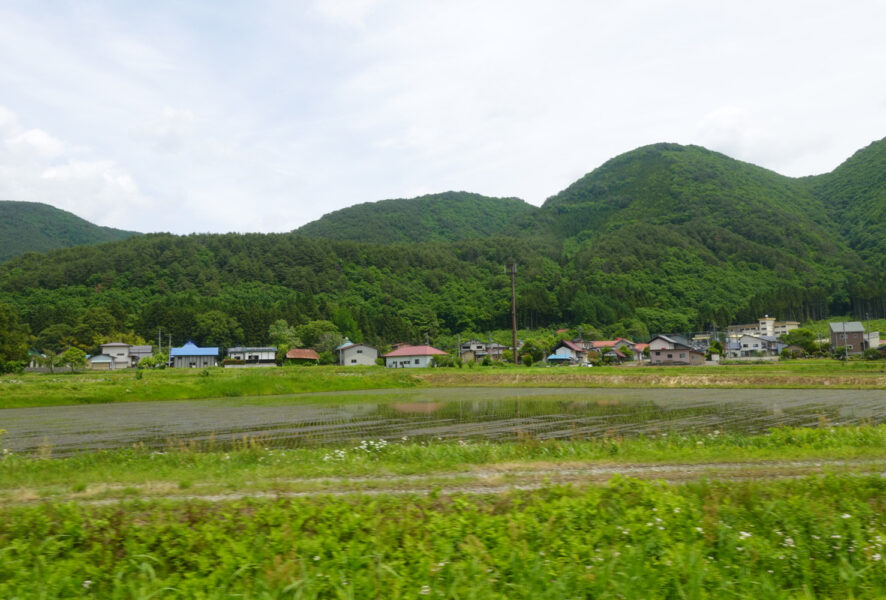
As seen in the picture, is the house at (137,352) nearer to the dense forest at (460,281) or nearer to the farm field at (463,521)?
the dense forest at (460,281)

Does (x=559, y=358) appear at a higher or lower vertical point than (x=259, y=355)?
lower

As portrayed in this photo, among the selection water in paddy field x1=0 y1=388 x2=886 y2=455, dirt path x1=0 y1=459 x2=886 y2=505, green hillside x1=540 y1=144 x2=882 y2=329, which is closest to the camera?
dirt path x1=0 y1=459 x2=886 y2=505

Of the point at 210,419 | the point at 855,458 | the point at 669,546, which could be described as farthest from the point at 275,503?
the point at 210,419

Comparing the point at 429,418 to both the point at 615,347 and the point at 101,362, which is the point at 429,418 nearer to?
the point at 615,347

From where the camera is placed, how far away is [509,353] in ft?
263

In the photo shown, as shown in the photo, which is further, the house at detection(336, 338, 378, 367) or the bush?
the house at detection(336, 338, 378, 367)

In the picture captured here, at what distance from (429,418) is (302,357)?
238 ft

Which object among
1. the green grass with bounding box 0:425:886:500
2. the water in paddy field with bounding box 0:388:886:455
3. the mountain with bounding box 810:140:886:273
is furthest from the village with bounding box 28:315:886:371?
the mountain with bounding box 810:140:886:273

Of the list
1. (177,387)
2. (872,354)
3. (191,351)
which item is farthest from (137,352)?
(872,354)

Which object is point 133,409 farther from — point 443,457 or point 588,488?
point 588,488

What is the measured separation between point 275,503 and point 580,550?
3445 mm

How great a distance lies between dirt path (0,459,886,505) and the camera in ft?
23.3

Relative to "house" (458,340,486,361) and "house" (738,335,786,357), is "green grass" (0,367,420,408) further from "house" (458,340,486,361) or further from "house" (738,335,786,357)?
"house" (738,335,786,357)

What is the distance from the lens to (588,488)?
6809 millimetres
